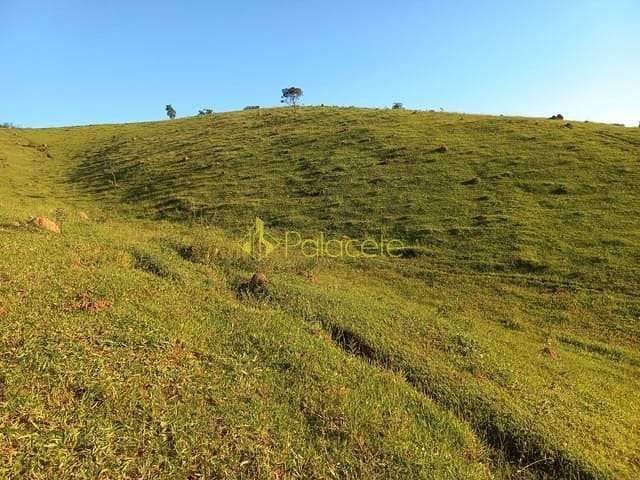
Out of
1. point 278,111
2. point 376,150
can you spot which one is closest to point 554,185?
point 376,150

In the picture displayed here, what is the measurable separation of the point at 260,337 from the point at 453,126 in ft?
111

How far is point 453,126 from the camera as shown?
38.8 metres

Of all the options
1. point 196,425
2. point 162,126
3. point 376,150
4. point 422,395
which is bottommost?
point 422,395

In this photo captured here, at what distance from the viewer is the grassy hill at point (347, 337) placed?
641cm

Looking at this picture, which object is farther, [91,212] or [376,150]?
[376,150]

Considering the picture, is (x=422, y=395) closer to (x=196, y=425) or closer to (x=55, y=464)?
(x=196, y=425)
